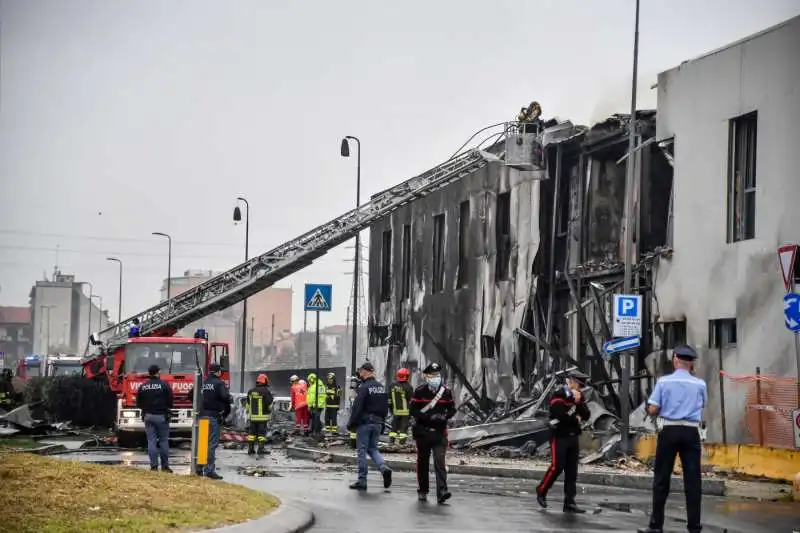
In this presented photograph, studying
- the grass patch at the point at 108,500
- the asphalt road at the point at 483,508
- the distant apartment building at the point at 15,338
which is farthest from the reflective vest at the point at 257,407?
the distant apartment building at the point at 15,338

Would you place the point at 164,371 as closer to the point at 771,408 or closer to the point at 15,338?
the point at 771,408

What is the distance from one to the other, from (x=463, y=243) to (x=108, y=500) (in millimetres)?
28260

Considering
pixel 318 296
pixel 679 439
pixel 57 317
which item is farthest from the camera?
pixel 57 317

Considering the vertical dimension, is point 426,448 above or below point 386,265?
below

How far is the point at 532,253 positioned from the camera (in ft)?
112

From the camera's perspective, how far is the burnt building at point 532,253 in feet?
95.9

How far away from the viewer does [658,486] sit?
1231cm

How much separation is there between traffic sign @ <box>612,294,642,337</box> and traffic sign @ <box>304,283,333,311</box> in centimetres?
1022

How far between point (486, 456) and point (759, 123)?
28.3 feet

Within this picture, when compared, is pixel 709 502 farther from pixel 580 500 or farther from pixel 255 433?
pixel 255 433

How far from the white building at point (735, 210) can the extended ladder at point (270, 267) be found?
570 inches

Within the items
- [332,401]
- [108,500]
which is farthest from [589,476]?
[332,401]

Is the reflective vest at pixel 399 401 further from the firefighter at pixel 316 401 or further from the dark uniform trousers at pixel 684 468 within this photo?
the dark uniform trousers at pixel 684 468

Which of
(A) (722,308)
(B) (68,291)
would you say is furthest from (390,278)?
(B) (68,291)
